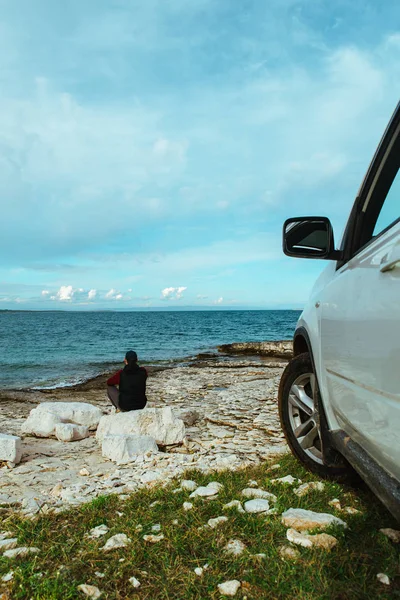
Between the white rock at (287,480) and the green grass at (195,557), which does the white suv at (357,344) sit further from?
the green grass at (195,557)

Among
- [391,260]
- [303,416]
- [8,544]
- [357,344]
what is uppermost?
[391,260]

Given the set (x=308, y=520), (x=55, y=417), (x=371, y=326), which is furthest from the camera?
(x=55, y=417)

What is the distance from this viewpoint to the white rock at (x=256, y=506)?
10.9ft

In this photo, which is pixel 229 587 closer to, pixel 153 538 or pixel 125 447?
pixel 153 538

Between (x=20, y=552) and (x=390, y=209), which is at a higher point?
(x=390, y=209)

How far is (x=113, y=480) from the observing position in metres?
4.54

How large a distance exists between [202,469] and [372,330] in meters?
3.27

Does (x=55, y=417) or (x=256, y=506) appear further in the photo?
(x=55, y=417)

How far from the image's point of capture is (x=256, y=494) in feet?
12.0

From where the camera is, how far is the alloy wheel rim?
3.94 meters

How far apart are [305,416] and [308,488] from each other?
2.19ft

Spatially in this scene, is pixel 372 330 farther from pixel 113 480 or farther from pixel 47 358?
pixel 47 358

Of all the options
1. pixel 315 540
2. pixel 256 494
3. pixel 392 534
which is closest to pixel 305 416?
pixel 256 494

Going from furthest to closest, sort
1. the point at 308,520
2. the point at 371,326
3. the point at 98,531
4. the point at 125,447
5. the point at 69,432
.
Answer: the point at 69,432, the point at 125,447, the point at 98,531, the point at 308,520, the point at 371,326
